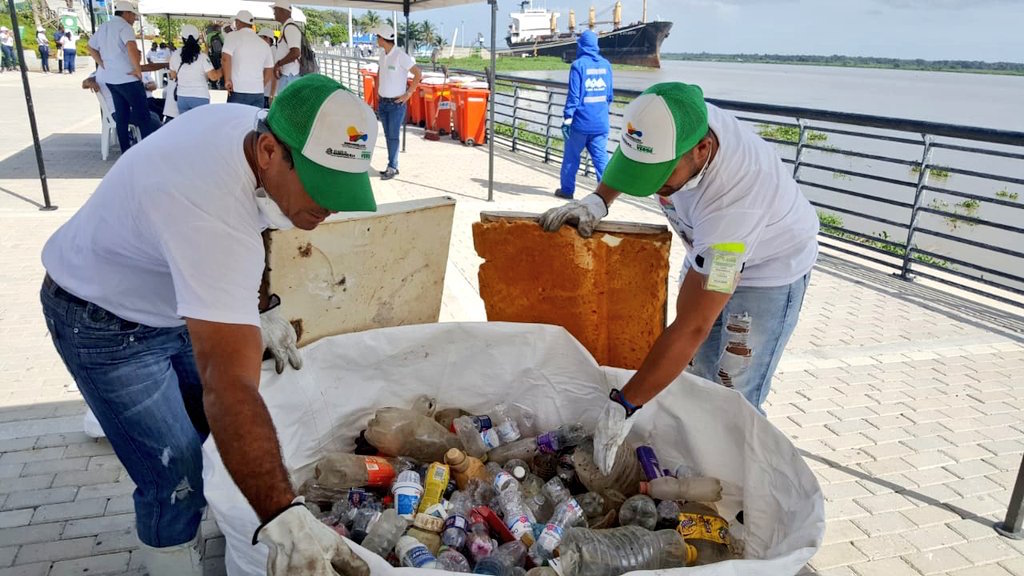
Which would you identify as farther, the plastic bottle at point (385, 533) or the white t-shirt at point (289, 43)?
the white t-shirt at point (289, 43)

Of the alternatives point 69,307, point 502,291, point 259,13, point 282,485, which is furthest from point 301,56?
point 282,485

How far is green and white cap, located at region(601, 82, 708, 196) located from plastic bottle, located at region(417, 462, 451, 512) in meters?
1.21

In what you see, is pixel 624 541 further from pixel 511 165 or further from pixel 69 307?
pixel 511 165

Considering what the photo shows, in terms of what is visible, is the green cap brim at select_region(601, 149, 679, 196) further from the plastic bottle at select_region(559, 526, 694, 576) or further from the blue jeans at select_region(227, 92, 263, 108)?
the blue jeans at select_region(227, 92, 263, 108)

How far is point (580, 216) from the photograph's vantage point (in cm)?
284

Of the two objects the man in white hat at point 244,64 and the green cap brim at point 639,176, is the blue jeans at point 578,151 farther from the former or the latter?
the green cap brim at point 639,176

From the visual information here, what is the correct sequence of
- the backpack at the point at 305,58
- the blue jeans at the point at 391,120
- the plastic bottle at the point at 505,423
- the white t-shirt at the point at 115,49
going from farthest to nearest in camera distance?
the blue jeans at the point at 391,120 < the backpack at the point at 305,58 < the white t-shirt at the point at 115,49 < the plastic bottle at the point at 505,423

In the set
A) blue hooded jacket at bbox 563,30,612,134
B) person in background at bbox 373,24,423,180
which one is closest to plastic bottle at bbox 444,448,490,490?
blue hooded jacket at bbox 563,30,612,134

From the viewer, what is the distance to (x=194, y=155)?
1657mm

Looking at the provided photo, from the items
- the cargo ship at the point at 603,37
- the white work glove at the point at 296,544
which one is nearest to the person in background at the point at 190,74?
the white work glove at the point at 296,544

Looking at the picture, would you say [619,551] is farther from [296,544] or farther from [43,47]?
[43,47]

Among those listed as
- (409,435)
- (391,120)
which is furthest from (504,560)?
(391,120)

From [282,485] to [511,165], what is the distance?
10136 mm

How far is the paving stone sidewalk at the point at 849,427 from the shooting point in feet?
9.14
